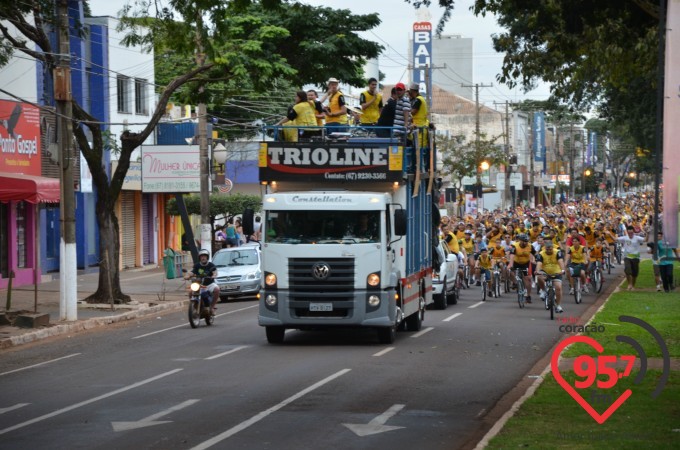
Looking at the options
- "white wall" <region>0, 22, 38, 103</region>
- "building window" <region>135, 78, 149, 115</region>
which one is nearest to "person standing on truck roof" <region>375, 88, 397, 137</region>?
"white wall" <region>0, 22, 38, 103</region>

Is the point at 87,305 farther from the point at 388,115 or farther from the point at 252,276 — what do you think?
the point at 388,115

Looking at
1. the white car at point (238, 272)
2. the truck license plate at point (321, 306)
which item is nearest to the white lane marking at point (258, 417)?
the truck license plate at point (321, 306)

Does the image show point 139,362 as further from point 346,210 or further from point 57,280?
point 57,280

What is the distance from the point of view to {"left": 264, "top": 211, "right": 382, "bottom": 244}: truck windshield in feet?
66.4

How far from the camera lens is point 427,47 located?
75000 mm

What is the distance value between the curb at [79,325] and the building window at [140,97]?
1785 cm

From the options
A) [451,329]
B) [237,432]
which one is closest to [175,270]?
[451,329]

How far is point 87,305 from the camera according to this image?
30234 millimetres

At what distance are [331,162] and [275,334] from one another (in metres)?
3.40

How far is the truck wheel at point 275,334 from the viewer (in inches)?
843

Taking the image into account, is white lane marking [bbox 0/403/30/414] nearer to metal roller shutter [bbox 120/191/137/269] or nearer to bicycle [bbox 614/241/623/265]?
metal roller shutter [bbox 120/191/137/269]

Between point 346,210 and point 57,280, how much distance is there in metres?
21.8

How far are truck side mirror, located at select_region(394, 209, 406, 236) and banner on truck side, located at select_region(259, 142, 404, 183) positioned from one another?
75cm

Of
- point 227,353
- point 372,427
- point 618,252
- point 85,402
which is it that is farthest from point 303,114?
point 618,252
